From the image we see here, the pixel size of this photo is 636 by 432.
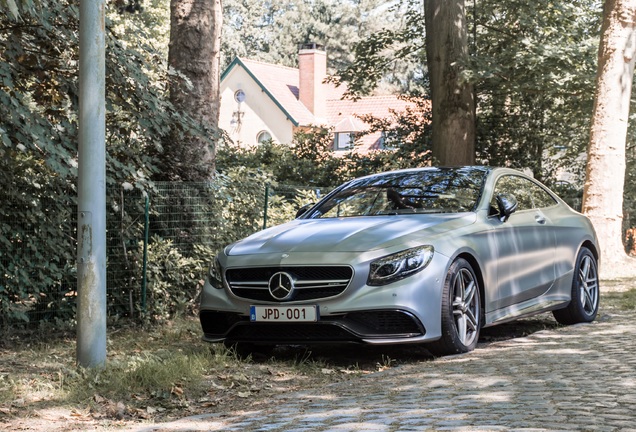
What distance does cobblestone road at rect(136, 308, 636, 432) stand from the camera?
19.0 feet

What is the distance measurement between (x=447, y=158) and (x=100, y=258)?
1199 centimetres

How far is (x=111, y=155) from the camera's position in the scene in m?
11.3

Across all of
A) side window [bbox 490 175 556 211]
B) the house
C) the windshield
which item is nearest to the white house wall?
the house

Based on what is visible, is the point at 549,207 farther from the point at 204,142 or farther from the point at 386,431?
the point at 386,431

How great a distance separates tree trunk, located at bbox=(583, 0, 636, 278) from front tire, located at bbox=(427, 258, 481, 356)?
30.7 feet

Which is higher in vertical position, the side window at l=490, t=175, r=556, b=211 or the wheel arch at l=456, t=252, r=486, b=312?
the side window at l=490, t=175, r=556, b=211

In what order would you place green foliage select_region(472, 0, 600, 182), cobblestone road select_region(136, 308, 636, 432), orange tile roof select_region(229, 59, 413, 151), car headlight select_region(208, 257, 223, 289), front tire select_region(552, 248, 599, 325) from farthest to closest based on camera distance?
Result: 1. orange tile roof select_region(229, 59, 413, 151)
2. green foliage select_region(472, 0, 600, 182)
3. front tire select_region(552, 248, 599, 325)
4. car headlight select_region(208, 257, 223, 289)
5. cobblestone road select_region(136, 308, 636, 432)

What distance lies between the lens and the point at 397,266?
827cm

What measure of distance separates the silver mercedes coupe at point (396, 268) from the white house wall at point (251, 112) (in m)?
53.0

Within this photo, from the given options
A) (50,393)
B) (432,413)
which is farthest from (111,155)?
(432,413)

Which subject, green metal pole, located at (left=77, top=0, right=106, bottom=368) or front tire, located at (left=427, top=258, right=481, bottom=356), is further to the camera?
front tire, located at (left=427, top=258, right=481, bottom=356)

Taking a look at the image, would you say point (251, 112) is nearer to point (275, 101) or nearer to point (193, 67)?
point (275, 101)

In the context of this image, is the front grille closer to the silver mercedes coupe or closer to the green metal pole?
the silver mercedes coupe

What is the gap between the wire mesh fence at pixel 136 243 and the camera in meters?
10.3
